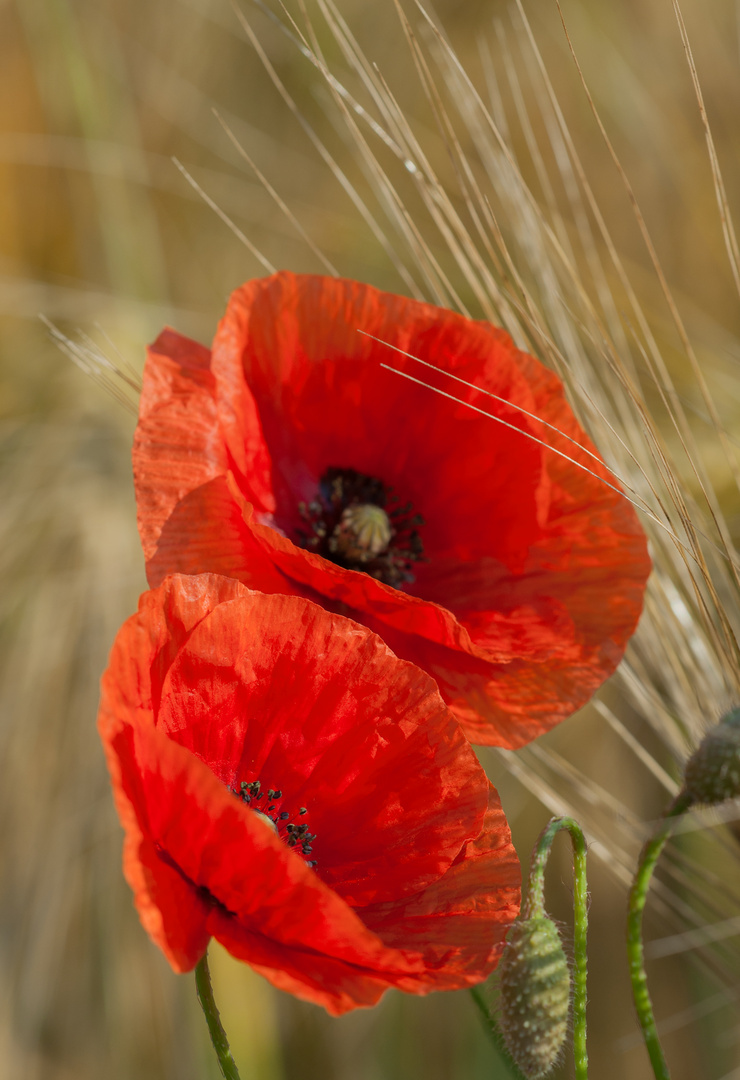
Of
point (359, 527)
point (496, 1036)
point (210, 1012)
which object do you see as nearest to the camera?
point (210, 1012)

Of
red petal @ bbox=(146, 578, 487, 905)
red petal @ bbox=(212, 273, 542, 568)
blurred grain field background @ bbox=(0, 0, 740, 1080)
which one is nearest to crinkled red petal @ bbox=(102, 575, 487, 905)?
red petal @ bbox=(146, 578, 487, 905)

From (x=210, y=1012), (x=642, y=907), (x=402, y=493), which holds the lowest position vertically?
(x=210, y=1012)

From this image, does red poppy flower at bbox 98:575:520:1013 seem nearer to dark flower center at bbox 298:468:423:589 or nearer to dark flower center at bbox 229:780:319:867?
dark flower center at bbox 229:780:319:867

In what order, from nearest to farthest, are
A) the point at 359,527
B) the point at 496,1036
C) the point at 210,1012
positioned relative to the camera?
1. the point at 210,1012
2. the point at 496,1036
3. the point at 359,527

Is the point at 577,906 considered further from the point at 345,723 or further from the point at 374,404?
the point at 374,404

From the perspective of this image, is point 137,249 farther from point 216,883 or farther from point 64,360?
point 216,883

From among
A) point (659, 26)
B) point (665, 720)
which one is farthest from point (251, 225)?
point (665, 720)

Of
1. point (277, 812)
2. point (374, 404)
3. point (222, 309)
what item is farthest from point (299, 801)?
point (222, 309)
